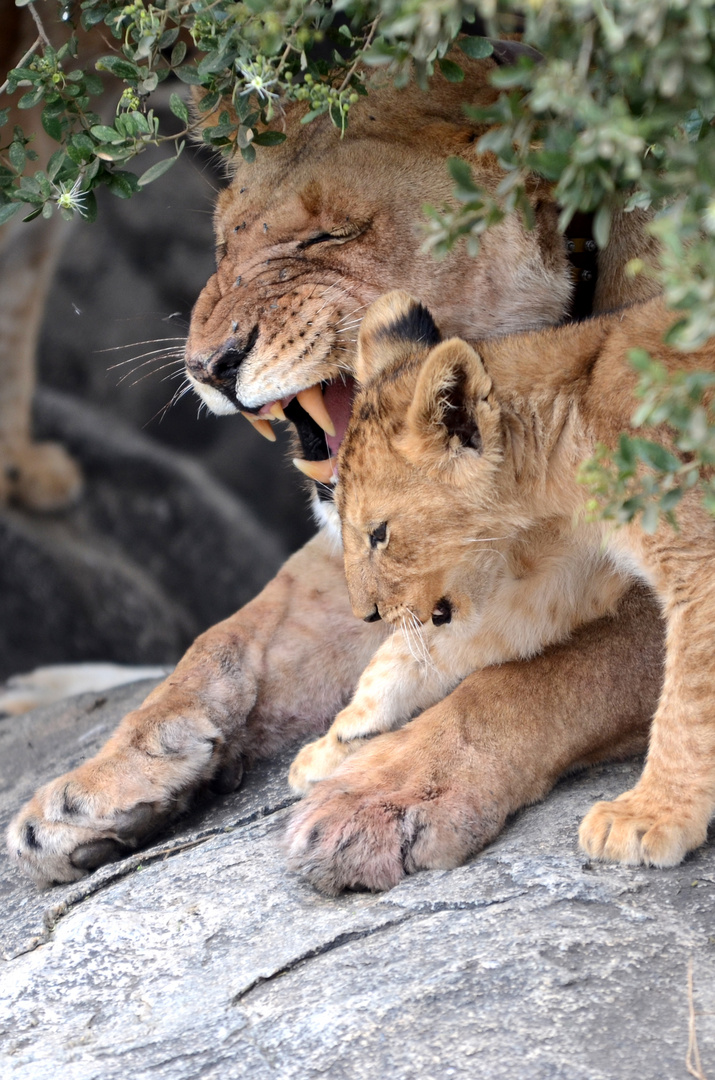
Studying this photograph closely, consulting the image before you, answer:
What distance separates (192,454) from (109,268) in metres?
1.11

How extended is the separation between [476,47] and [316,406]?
0.86m

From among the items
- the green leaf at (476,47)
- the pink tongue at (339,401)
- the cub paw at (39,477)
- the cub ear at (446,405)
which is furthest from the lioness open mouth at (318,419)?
the cub paw at (39,477)

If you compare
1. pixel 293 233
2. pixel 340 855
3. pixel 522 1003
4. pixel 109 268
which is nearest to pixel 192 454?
pixel 109 268

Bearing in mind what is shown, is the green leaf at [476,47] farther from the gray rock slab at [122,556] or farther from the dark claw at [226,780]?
the gray rock slab at [122,556]

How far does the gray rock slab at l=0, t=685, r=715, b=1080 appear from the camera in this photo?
1.47m

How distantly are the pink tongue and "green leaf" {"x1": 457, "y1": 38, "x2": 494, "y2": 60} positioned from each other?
0.81m

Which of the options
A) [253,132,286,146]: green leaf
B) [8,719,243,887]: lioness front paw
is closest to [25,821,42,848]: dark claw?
[8,719,243,887]: lioness front paw

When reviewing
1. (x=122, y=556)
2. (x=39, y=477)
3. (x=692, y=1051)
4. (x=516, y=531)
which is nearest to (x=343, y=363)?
(x=516, y=531)

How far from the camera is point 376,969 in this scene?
1.68 m

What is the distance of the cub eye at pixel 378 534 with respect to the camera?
7.00 ft

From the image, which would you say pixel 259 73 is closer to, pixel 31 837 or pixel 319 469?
pixel 319 469

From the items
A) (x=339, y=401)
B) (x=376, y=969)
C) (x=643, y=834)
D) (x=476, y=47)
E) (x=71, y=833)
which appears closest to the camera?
(x=376, y=969)

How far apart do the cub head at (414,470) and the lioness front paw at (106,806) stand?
0.59 m

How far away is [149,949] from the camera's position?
191 cm
